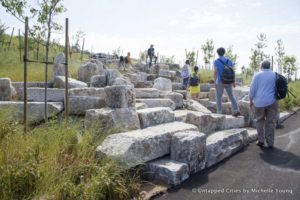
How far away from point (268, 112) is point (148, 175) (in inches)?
132

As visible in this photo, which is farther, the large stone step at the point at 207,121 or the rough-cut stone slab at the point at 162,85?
the rough-cut stone slab at the point at 162,85

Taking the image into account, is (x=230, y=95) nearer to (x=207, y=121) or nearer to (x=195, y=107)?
(x=195, y=107)

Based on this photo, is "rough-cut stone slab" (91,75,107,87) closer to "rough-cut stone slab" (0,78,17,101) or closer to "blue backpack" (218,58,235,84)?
"rough-cut stone slab" (0,78,17,101)

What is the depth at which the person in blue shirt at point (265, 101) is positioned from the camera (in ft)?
21.7

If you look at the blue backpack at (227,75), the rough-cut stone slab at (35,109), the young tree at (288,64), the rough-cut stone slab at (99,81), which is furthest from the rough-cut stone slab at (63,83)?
the young tree at (288,64)

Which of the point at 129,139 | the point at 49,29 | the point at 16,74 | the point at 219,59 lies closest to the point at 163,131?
the point at 129,139

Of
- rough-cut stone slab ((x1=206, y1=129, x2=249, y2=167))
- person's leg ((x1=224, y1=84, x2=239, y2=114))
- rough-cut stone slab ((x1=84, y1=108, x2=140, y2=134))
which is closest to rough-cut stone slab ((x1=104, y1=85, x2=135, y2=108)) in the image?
rough-cut stone slab ((x1=84, y1=108, x2=140, y2=134))

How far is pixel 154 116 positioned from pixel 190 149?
155cm

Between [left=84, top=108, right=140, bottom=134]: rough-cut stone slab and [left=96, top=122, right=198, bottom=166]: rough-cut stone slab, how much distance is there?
455 millimetres

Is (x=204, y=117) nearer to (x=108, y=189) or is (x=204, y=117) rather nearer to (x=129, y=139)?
(x=129, y=139)

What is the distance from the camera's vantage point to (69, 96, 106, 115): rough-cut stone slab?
725cm

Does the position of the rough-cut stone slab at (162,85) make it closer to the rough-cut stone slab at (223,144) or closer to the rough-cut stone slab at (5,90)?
the rough-cut stone slab at (223,144)

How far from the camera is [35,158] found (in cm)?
378

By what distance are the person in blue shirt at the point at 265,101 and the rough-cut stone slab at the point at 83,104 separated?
3.46 m
